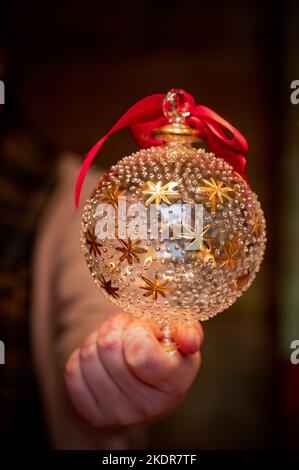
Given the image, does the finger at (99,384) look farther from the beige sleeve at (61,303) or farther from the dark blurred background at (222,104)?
the dark blurred background at (222,104)

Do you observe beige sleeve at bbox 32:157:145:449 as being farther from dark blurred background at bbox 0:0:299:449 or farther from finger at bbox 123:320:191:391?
dark blurred background at bbox 0:0:299:449

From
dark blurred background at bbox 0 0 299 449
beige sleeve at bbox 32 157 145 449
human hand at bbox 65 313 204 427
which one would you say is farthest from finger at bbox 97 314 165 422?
dark blurred background at bbox 0 0 299 449

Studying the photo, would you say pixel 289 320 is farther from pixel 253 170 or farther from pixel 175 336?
pixel 175 336

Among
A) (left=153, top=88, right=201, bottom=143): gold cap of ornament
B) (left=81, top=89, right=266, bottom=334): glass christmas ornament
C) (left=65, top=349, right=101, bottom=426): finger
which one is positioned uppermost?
(left=153, top=88, right=201, bottom=143): gold cap of ornament

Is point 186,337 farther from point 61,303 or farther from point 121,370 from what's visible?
point 61,303

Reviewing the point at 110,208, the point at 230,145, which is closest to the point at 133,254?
the point at 110,208

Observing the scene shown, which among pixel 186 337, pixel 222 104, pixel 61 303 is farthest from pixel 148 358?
pixel 222 104

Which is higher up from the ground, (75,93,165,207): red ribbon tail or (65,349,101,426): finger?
(75,93,165,207): red ribbon tail

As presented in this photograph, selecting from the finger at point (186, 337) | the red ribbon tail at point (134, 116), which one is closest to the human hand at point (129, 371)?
the finger at point (186, 337)

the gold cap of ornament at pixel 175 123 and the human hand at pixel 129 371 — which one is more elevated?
the gold cap of ornament at pixel 175 123
